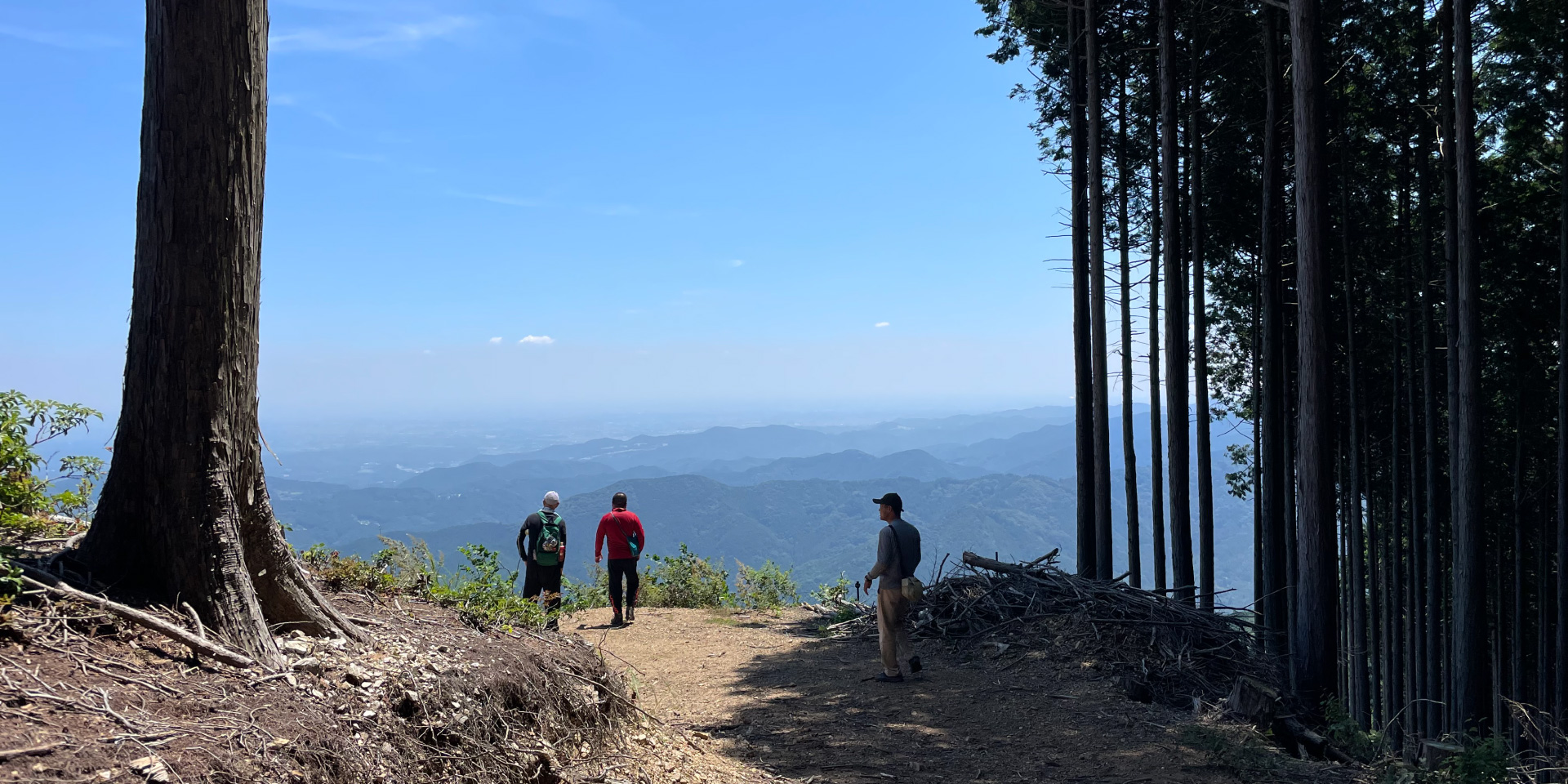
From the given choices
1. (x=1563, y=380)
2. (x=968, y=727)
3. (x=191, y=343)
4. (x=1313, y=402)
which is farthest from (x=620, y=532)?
(x=1563, y=380)

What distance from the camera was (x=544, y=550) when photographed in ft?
35.9

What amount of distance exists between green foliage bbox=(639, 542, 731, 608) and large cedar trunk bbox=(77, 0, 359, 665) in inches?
474

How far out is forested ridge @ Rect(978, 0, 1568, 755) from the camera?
1152 cm

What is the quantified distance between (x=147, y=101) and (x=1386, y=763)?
912 centimetres

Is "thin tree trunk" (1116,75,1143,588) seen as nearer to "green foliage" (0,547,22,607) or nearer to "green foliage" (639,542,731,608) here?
"green foliage" (639,542,731,608)

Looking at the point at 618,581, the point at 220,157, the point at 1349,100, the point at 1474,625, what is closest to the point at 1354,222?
the point at 1349,100

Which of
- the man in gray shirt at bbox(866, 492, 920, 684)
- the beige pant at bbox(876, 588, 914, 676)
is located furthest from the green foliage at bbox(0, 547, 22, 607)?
the beige pant at bbox(876, 588, 914, 676)

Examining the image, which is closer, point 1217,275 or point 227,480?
point 227,480

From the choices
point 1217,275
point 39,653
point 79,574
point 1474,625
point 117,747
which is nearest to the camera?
point 117,747

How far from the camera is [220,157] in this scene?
4.29 metres

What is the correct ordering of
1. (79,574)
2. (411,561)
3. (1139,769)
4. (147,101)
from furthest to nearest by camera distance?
1. (411,561)
2. (1139,769)
3. (147,101)
4. (79,574)

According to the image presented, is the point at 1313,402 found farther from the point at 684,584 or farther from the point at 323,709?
the point at 684,584

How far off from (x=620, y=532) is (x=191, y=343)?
26.6 ft

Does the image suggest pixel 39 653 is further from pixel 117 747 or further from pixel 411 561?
pixel 411 561
